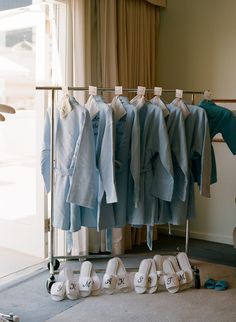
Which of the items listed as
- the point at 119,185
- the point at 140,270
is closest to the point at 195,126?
the point at 119,185

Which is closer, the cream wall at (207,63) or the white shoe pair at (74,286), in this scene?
the white shoe pair at (74,286)

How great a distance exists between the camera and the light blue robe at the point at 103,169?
272 cm

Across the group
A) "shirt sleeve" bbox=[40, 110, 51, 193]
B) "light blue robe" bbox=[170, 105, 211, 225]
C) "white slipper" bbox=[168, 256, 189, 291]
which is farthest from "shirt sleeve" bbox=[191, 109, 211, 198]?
"shirt sleeve" bbox=[40, 110, 51, 193]

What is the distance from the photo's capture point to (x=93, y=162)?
275cm

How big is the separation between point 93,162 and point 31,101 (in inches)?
50.1

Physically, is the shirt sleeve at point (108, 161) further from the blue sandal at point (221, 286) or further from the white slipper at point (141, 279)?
the blue sandal at point (221, 286)

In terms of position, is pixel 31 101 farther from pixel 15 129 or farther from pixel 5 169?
pixel 5 169

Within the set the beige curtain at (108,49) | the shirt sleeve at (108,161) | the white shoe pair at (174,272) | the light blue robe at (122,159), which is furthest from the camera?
the beige curtain at (108,49)

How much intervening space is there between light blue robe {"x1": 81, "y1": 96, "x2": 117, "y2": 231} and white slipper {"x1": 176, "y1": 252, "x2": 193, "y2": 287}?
63cm

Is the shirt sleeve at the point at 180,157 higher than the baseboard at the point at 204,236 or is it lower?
higher

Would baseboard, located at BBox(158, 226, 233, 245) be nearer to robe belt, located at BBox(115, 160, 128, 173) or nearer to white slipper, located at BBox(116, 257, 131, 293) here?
white slipper, located at BBox(116, 257, 131, 293)

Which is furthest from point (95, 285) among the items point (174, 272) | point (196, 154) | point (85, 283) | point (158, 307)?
point (196, 154)

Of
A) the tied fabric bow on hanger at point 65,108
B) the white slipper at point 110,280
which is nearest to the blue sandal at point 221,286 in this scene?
the white slipper at point 110,280

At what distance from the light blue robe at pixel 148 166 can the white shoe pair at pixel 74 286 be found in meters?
0.47
